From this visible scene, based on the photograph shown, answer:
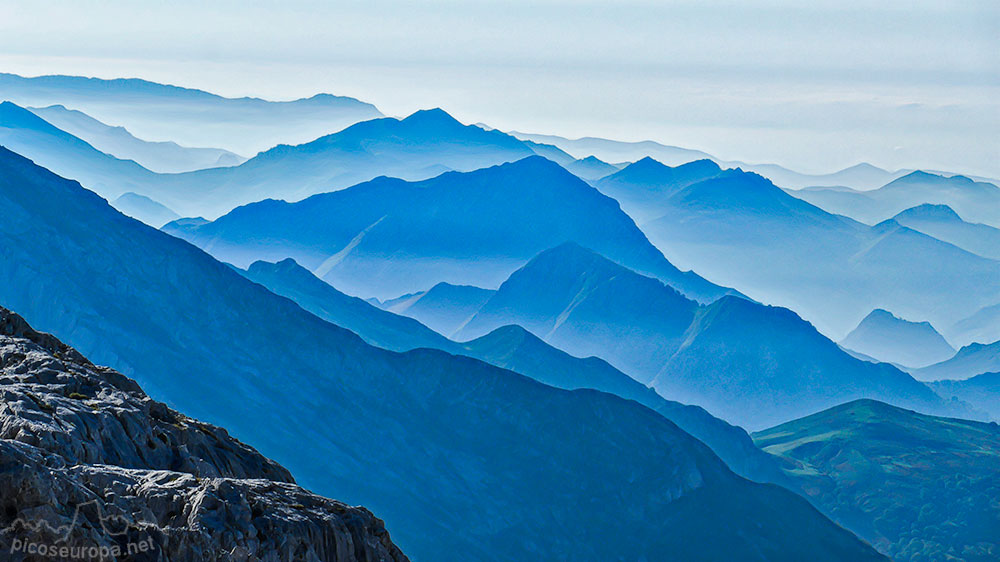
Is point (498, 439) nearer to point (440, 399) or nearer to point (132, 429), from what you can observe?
point (440, 399)

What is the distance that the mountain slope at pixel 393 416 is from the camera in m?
139

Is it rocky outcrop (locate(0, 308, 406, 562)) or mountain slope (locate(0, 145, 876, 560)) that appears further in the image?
mountain slope (locate(0, 145, 876, 560))

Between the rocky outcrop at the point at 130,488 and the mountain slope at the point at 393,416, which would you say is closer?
the rocky outcrop at the point at 130,488

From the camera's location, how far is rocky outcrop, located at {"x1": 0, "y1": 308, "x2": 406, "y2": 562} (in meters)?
22.7

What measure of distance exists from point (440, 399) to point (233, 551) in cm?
14186

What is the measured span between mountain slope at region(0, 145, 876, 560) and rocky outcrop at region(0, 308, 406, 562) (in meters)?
96.6

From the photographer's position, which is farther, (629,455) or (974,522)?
(974,522)

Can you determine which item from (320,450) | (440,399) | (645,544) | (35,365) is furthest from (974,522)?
(35,365)

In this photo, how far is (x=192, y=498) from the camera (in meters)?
26.6

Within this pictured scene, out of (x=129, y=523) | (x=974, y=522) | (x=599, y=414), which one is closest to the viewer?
(x=129, y=523)

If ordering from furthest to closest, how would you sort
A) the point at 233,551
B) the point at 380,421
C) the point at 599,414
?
the point at 599,414 → the point at 380,421 → the point at 233,551

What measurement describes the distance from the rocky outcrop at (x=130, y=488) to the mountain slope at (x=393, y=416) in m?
96.6

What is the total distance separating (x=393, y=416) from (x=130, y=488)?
134784mm

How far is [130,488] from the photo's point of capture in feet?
86.6
